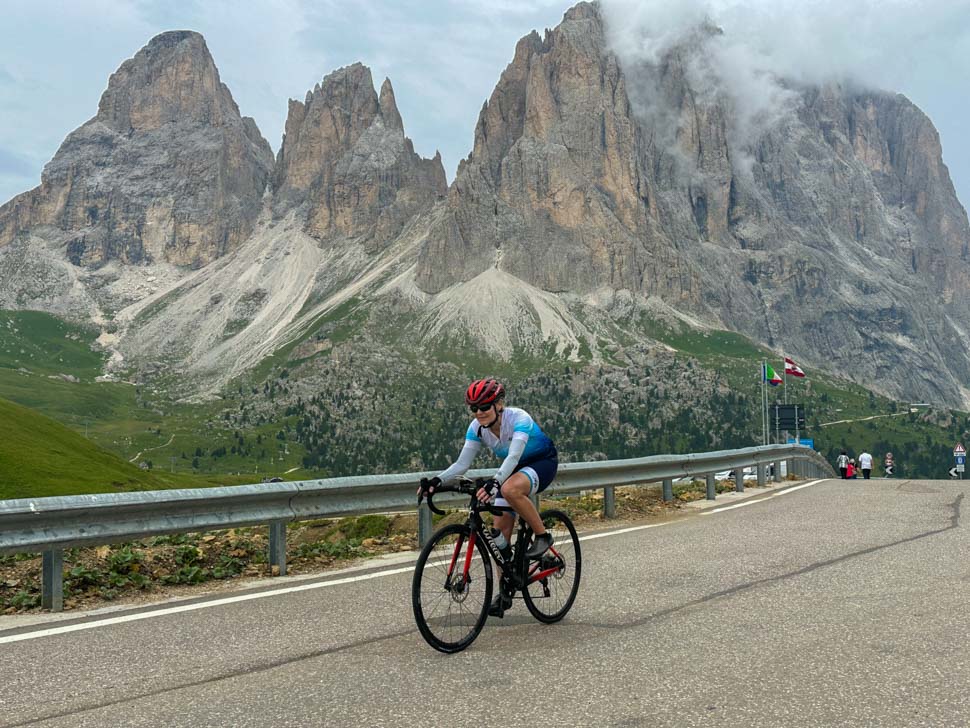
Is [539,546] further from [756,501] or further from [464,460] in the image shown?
[756,501]

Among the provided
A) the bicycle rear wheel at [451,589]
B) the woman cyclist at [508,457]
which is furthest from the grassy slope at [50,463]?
the bicycle rear wheel at [451,589]

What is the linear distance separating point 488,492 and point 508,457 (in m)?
0.48

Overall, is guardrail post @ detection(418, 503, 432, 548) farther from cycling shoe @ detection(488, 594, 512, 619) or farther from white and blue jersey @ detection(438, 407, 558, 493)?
cycling shoe @ detection(488, 594, 512, 619)

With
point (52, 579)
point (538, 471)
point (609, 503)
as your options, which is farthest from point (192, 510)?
point (609, 503)

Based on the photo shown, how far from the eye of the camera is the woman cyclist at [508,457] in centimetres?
767

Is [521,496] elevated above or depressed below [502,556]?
above

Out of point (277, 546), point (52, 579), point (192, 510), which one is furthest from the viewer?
point (277, 546)

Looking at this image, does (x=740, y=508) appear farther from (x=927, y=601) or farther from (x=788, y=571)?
(x=927, y=601)

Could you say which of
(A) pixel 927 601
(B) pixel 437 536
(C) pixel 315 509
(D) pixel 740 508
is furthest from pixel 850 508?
(B) pixel 437 536

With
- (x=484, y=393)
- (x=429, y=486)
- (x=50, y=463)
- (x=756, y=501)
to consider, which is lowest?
(x=50, y=463)

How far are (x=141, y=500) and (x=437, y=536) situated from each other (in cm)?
448

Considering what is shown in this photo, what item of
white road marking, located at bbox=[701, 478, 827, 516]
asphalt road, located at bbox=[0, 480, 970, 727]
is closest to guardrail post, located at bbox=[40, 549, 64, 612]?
asphalt road, located at bbox=[0, 480, 970, 727]

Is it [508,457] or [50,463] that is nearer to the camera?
[508,457]

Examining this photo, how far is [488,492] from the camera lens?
286 inches
